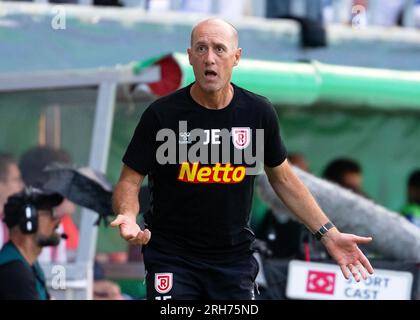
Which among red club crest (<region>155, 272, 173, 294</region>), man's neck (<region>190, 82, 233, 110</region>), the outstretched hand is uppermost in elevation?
man's neck (<region>190, 82, 233, 110</region>)

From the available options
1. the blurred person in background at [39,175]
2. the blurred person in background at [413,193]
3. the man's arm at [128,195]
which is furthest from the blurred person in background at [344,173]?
the man's arm at [128,195]

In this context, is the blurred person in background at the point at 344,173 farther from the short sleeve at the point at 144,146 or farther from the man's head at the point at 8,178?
the short sleeve at the point at 144,146

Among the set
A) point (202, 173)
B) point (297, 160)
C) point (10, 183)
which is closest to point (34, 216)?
point (10, 183)

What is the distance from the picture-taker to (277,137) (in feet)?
20.6

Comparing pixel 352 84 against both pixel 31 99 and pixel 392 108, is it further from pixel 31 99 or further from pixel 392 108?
pixel 31 99

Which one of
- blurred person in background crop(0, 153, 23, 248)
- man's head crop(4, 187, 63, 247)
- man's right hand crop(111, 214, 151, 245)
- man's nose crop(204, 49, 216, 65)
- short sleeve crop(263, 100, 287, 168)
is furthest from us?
blurred person in background crop(0, 153, 23, 248)

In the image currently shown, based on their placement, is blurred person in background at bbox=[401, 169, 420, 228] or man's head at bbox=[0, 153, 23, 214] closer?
man's head at bbox=[0, 153, 23, 214]

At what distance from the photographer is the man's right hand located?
227 inches

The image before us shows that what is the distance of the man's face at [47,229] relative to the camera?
8438 millimetres

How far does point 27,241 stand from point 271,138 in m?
2.59

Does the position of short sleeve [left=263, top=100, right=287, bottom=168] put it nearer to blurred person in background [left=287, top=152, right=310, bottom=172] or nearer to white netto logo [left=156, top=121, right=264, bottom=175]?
white netto logo [left=156, top=121, right=264, bottom=175]

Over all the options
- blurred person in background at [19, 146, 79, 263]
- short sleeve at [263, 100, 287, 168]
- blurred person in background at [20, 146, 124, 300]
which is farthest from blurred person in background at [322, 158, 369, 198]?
short sleeve at [263, 100, 287, 168]

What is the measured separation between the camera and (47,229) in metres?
8.55

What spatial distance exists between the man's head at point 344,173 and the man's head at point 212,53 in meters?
5.95
